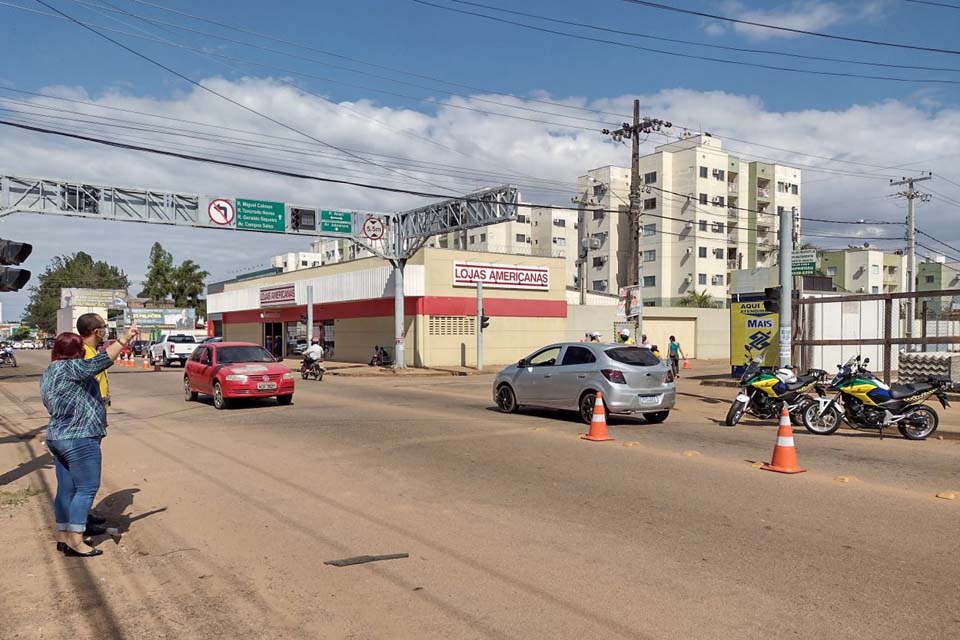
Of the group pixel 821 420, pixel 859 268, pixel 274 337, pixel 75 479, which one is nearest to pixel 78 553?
pixel 75 479

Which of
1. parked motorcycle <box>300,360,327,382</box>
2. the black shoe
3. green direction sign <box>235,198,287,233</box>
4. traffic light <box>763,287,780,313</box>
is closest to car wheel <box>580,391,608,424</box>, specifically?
traffic light <box>763,287,780,313</box>

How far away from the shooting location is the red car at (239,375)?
1641 cm

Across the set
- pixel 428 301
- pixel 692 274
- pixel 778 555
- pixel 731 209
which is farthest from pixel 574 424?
pixel 731 209

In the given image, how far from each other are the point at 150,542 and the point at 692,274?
70.3 m

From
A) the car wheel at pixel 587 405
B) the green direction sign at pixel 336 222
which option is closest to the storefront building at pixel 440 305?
the green direction sign at pixel 336 222

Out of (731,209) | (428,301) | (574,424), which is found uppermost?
(731,209)

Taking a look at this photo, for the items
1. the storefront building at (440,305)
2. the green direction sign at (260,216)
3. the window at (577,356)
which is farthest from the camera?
the storefront building at (440,305)

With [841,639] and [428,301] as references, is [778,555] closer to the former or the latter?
[841,639]

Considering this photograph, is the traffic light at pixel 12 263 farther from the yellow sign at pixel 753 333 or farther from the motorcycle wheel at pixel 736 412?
the yellow sign at pixel 753 333

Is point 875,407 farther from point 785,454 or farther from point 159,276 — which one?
point 159,276

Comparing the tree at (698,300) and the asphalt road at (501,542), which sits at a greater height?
the tree at (698,300)

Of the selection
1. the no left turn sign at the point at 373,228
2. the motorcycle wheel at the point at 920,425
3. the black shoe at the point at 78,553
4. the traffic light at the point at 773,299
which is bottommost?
the black shoe at the point at 78,553

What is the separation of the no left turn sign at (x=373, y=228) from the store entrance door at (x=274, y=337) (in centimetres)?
1714

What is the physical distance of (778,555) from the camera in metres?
5.66
